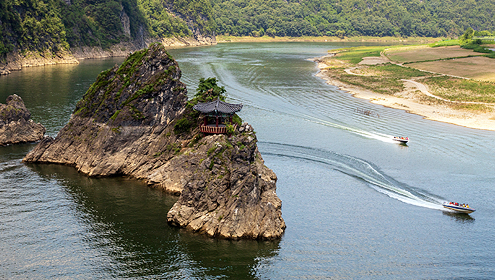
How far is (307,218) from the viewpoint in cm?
5909

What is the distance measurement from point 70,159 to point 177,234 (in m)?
33.0

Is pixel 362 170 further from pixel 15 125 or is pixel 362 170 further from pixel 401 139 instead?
pixel 15 125

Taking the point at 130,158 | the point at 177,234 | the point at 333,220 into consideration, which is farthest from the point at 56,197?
the point at 333,220

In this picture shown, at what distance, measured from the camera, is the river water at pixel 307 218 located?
4772 centimetres

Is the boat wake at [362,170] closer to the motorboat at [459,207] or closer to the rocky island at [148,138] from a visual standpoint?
the motorboat at [459,207]

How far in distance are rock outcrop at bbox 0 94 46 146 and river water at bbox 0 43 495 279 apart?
2.56m

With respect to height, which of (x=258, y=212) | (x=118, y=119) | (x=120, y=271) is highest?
(x=118, y=119)

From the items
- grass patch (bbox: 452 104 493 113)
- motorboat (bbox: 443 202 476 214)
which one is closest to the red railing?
motorboat (bbox: 443 202 476 214)

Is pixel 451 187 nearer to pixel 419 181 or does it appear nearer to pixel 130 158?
pixel 419 181

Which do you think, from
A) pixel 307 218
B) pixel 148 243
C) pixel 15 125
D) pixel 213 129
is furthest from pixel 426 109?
pixel 15 125

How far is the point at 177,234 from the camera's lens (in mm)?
54000

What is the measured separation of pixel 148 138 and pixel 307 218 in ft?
104

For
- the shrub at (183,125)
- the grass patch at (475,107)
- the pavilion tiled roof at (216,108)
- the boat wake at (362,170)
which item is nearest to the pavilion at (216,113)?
the pavilion tiled roof at (216,108)

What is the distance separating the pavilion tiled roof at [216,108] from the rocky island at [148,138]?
3194 mm
